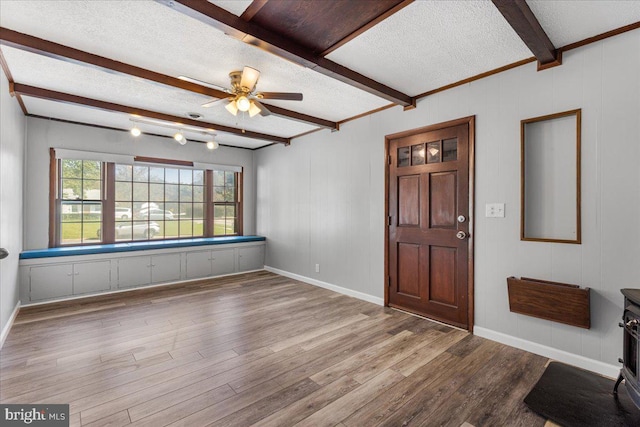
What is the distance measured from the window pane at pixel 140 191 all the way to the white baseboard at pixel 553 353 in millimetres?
5446

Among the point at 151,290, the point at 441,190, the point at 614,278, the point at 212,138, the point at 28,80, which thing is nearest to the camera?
the point at 614,278

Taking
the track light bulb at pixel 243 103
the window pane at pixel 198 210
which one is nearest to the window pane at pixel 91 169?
the window pane at pixel 198 210

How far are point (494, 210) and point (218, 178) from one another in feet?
16.8

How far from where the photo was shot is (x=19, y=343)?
2.88m

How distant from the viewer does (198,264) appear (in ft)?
18.0

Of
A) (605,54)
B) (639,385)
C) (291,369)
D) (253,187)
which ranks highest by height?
(605,54)

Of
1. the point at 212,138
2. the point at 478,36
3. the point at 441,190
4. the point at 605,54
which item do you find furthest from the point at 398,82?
the point at 212,138

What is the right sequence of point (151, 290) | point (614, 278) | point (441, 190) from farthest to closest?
point (151, 290)
point (441, 190)
point (614, 278)

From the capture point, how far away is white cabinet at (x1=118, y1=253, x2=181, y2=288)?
15.5 ft

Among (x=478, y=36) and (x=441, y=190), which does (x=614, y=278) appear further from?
(x=478, y=36)

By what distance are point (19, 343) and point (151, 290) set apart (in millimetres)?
1932

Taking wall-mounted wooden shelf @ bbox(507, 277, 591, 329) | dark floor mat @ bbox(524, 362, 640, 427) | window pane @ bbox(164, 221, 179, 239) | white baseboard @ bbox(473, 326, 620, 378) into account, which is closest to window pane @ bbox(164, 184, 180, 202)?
window pane @ bbox(164, 221, 179, 239)

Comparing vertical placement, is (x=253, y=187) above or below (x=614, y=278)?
above

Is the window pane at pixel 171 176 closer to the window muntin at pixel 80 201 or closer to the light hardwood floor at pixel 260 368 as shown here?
the window muntin at pixel 80 201
